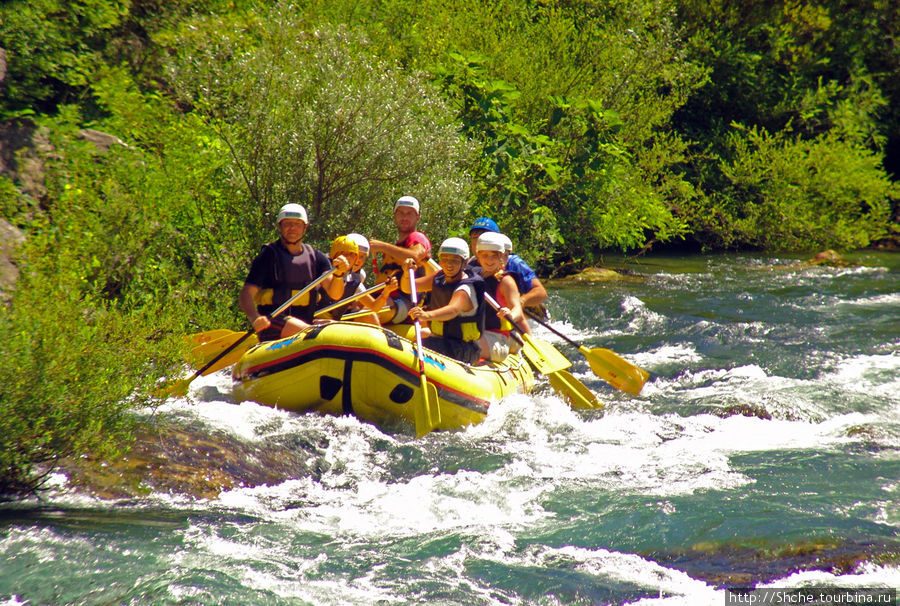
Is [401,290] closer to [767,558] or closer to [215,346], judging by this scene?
[215,346]

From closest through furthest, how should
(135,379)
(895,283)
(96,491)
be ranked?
(96,491), (135,379), (895,283)

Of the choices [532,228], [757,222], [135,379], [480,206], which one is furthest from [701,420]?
[757,222]

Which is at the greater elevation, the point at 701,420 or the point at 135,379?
the point at 135,379

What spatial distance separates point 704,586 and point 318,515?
209 cm

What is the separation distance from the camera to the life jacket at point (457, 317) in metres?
7.01

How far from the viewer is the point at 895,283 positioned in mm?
14930

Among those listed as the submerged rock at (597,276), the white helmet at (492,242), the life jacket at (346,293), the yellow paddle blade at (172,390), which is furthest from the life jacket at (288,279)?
the submerged rock at (597,276)

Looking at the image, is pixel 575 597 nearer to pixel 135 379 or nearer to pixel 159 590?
pixel 159 590

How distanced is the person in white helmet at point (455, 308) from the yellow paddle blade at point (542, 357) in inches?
30.7

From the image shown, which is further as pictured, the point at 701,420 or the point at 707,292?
the point at 707,292

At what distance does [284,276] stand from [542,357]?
2.51 meters

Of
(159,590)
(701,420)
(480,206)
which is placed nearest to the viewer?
(159,590)

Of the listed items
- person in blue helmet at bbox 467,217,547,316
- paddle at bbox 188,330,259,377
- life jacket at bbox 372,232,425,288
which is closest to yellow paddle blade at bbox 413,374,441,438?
life jacket at bbox 372,232,425,288

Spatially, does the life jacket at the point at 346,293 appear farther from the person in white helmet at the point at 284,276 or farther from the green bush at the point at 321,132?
the green bush at the point at 321,132
